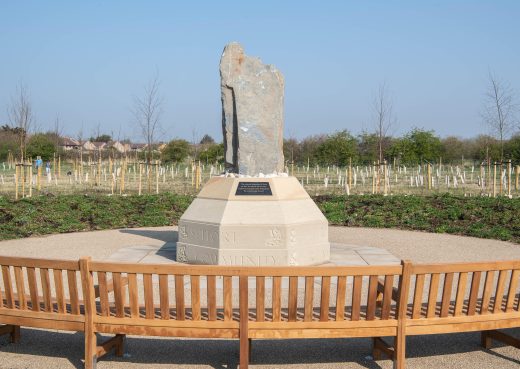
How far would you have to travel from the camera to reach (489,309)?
15.9ft

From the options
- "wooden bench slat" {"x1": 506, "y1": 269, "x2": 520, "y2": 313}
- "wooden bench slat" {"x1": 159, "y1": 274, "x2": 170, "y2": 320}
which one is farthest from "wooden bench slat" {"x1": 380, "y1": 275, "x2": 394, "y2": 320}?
"wooden bench slat" {"x1": 159, "y1": 274, "x2": 170, "y2": 320}

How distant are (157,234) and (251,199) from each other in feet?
15.4

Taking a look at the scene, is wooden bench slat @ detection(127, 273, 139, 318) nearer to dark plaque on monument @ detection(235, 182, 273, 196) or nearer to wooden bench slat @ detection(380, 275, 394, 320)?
wooden bench slat @ detection(380, 275, 394, 320)

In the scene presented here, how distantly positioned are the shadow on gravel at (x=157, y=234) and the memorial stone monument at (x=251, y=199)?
2867 mm

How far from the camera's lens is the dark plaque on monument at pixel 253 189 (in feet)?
27.4

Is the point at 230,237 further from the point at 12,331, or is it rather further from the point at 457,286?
the point at 457,286

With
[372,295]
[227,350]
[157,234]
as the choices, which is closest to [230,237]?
[227,350]

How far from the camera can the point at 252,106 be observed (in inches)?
358

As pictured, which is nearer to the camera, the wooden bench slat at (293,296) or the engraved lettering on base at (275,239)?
the wooden bench slat at (293,296)

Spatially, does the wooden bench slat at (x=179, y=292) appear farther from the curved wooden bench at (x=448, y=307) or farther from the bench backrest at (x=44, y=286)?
the curved wooden bench at (x=448, y=307)

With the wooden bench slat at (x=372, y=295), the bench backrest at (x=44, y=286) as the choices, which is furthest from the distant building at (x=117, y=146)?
the wooden bench slat at (x=372, y=295)

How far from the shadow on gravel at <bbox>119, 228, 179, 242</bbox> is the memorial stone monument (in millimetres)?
2867

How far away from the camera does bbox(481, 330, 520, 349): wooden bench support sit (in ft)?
16.0

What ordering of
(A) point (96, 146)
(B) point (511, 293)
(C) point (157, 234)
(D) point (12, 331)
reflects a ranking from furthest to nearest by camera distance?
(A) point (96, 146), (C) point (157, 234), (D) point (12, 331), (B) point (511, 293)
